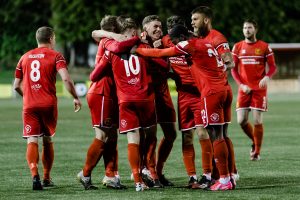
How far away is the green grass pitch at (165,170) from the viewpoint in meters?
11.0

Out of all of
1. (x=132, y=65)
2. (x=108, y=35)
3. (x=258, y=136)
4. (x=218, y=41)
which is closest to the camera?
(x=132, y=65)

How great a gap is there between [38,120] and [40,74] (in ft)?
1.89

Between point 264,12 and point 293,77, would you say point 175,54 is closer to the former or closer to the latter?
point 293,77

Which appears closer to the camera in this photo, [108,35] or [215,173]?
[108,35]

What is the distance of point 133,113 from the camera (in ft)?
37.4

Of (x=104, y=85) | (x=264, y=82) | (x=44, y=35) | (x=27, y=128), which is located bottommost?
(x=27, y=128)

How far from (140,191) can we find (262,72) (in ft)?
18.6

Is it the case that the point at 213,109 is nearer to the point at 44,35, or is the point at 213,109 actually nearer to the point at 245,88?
the point at 44,35

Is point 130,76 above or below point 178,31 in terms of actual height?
Answer: below

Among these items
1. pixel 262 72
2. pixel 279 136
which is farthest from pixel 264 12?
pixel 262 72

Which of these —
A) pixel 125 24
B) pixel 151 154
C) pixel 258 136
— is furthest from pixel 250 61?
pixel 125 24

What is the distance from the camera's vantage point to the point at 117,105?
11.8 meters

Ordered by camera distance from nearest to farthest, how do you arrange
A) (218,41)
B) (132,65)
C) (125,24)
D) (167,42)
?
(125,24) → (132,65) → (218,41) → (167,42)

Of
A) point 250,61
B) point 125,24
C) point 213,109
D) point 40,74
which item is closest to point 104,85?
point 40,74
